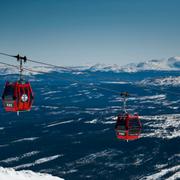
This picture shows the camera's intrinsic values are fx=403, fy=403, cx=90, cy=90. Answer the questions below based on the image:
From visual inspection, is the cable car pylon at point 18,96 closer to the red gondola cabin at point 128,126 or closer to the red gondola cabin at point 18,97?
the red gondola cabin at point 18,97

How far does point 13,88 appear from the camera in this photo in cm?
4159

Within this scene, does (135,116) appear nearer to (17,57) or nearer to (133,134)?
(133,134)

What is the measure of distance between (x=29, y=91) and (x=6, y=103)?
2.81 meters

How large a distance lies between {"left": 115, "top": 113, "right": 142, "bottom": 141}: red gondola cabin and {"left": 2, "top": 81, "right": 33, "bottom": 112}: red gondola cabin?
10523 millimetres

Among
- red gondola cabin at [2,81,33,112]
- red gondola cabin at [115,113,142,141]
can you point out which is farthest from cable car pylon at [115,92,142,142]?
red gondola cabin at [2,81,33,112]

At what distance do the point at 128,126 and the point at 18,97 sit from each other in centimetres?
1243

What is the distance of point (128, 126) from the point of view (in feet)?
146

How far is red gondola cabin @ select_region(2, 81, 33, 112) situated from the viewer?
1623 inches

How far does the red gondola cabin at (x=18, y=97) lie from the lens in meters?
41.2

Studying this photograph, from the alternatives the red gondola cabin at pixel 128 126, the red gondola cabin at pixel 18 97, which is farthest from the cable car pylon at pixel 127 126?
the red gondola cabin at pixel 18 97

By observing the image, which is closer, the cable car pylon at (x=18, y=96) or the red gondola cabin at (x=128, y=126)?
the cable car pylon at (x=18, y=96)

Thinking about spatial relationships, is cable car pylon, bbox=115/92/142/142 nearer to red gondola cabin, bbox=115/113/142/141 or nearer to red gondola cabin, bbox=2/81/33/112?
red gondola cabin, bbox=115/113/142/141

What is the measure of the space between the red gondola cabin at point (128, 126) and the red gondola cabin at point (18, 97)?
10.5 m

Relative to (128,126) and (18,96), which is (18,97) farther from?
(128,126)
